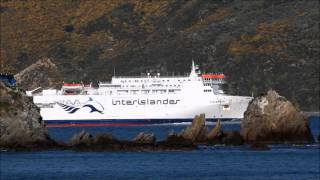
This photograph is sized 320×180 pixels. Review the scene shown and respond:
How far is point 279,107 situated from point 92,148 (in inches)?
694

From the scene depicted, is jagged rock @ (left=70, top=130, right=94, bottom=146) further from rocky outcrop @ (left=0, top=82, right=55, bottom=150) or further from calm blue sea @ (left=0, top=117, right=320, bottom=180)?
rocky outcrop @ (left=0, top=82, right=55, bottom=150)

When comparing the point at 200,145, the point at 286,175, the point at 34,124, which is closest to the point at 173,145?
the point at 200,145

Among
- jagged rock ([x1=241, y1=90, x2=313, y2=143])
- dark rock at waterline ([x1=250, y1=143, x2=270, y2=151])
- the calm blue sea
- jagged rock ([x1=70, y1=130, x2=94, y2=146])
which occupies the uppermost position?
jagged rock ([x1=241, y1=90, x2=313, y2=143])

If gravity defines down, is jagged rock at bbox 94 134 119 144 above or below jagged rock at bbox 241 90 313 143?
below

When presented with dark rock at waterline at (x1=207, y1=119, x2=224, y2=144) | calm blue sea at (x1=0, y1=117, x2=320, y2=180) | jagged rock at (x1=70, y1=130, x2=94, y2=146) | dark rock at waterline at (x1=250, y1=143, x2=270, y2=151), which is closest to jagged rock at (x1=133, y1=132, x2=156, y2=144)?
jagged rock at (x1=70, y1=130, x2=94, y2=146)

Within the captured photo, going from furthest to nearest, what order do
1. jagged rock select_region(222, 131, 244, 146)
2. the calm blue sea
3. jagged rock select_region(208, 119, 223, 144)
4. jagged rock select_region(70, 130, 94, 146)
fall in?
jagged rock select_region(208, 119, 223, 144) < jagged rock select_region(222, 131, 244, 146) < jagged rock select_region(70, 130, 94, 146) < the calm blue sea

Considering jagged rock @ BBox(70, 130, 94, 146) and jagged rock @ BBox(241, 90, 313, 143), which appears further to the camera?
jagged rock @ BBox(241, 90, 313, 143)

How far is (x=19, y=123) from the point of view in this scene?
414ft

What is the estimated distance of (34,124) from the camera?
128 meters

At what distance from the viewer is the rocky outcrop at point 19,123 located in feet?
413

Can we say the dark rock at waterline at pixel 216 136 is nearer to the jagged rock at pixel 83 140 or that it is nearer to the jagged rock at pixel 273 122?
the jagged rock at pixel 273 122

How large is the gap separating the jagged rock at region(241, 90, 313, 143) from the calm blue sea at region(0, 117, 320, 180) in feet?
5.31

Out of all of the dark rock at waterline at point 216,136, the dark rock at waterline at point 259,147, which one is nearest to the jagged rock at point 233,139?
the dark rock at waterline at point 216,136

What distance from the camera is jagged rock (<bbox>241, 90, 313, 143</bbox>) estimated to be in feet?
446
